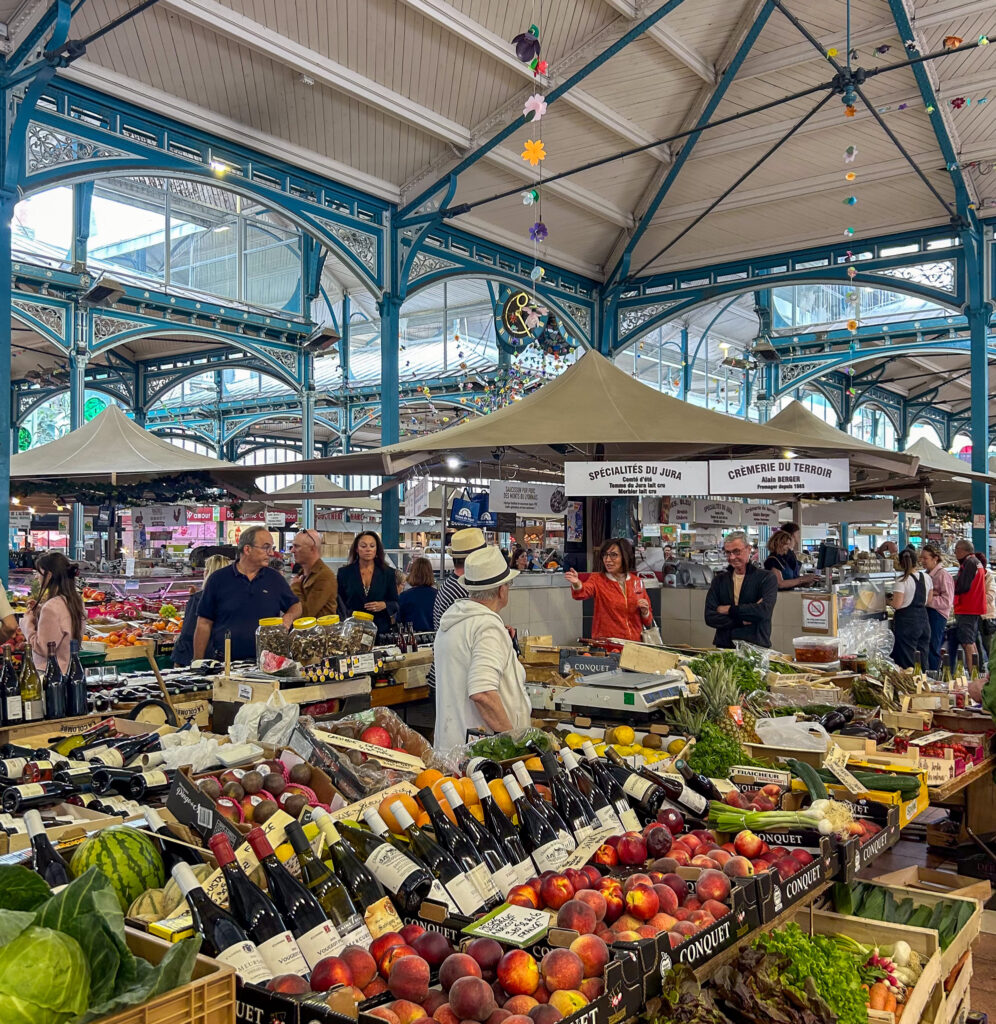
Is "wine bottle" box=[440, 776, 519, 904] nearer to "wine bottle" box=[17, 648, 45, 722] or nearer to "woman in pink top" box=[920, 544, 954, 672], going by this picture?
"wine bottle" box=[17, 648, 45, 722]

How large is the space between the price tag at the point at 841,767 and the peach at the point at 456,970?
1.95 meters

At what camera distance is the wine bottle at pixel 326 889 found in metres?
1.76

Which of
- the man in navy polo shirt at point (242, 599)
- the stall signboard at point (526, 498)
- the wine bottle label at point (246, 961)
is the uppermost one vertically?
the stall signboard at point (526, 498)

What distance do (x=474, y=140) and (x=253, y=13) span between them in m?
2.65

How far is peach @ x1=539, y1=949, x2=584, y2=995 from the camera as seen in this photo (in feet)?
5.39

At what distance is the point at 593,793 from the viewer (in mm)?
2518

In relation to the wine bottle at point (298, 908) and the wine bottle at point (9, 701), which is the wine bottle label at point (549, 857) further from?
the wine bottle at point (9, 701)

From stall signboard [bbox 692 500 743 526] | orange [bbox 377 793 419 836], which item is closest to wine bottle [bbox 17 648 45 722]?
orange [bbox 377 793 419 836]

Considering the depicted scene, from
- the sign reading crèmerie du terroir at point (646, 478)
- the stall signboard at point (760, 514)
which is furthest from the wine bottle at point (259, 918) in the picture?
Answer: the stall signboard at point (760, 514)

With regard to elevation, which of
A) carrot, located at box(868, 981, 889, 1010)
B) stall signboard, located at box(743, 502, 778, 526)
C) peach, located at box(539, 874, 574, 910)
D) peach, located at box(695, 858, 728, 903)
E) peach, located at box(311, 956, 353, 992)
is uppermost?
stall signboard, located at box(743, 502, 778, 526)

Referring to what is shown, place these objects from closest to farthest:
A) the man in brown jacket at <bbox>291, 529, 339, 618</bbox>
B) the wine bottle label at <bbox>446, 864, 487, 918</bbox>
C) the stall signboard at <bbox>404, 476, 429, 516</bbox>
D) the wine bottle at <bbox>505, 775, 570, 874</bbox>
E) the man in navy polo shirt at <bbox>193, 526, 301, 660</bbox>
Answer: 1. the wine bottle label at <bbox>446, 864, 487, 918</bbox>
2. the wine bottle at <bbox>505, 775, 570, 874</bbox>
3. the man in navy polo shirt at <bbox>193, 526, 301, 660</bbox>
4. the man in brown jacket at <bbox>291, 529, 339, 618</bbox>
5. the stall signboard at <bbox>404, 476, 429, 516</bbox>

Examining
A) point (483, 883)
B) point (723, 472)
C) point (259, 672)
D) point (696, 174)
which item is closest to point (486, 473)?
point (723, 472)

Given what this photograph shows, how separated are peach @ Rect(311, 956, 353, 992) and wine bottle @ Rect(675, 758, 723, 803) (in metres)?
1.49

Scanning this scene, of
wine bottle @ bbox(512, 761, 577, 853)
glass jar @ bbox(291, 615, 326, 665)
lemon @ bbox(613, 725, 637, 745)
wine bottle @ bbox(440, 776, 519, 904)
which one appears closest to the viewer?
wine bottle @ bbox(440, 776, 519, 904)
